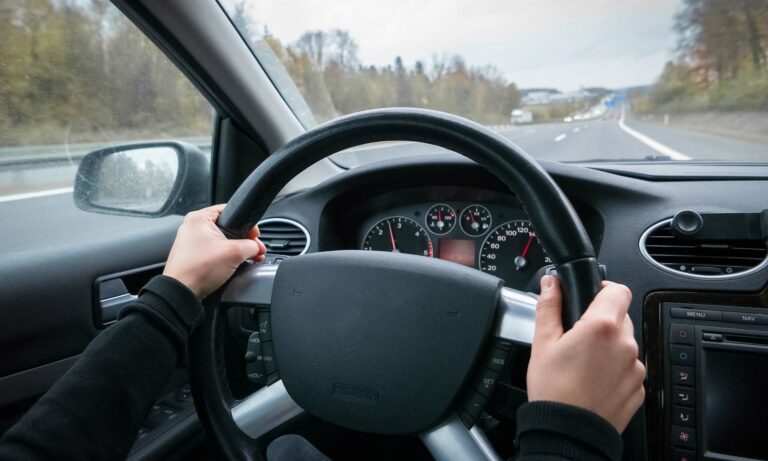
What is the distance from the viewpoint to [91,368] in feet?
3.48

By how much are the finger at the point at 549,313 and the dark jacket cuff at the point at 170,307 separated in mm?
694

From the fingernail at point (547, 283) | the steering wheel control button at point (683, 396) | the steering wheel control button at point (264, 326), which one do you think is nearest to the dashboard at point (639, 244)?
the steering wheel control button at point (683, 396)

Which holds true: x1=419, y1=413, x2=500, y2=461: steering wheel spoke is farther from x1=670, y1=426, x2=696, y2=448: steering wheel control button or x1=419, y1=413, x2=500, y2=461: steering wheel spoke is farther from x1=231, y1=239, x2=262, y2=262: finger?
x1=670, y1=426, x2=696, y2=448: steering wheel control button

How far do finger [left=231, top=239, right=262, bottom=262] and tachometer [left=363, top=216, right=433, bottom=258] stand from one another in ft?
3.22

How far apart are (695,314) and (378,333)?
0.97 m

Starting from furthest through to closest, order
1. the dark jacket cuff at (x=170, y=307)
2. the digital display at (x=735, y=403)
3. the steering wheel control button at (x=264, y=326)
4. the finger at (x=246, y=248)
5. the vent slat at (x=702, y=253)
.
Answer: the vent slat at (x=702, y=253)
the digital display at (x=735, y=403)
the steering wheel control button at (x=264, y=326)
the finger at (x=246, y=248)
the dark jacket cuff at (x=170, y=307)

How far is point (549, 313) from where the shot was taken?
0.93 m

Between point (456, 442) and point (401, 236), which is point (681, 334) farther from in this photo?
point (401, 236)

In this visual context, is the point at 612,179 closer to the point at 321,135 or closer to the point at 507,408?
the point at 507,408

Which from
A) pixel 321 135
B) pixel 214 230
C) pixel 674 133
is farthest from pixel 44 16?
pixel 674 133

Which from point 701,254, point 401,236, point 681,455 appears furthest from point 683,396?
point 401,236

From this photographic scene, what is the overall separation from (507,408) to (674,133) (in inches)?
66.2

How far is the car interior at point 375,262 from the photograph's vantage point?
1.20 m

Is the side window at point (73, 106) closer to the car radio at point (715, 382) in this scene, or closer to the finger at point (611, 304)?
the finger at point (611, 304)
